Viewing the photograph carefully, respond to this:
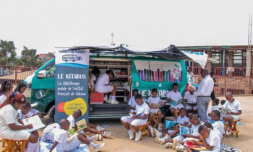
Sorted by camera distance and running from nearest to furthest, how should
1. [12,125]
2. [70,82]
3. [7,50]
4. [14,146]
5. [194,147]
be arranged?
[12,125] < [14,146] < [194,147] < [70,82] < [7,50]

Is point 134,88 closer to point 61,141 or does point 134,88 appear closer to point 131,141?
point 131,141

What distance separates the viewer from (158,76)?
710 centimetres

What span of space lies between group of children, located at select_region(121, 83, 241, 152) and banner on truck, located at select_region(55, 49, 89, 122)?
1.22 meters

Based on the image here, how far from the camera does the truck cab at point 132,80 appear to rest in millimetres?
6383

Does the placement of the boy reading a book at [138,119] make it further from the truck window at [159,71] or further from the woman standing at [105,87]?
the woman standing at [105,87]

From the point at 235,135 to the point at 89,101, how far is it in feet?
12.8

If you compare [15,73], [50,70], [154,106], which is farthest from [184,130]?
[15,73]

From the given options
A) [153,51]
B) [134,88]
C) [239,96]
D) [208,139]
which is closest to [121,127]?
[134,88]

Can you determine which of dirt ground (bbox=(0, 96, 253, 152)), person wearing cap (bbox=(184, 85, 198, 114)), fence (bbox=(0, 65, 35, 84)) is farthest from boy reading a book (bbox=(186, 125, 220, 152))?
fence (bbox=(0, 65, 35, 84))

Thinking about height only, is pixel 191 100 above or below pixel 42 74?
below

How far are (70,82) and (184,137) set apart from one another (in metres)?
2.97

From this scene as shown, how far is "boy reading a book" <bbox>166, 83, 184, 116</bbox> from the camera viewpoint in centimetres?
681

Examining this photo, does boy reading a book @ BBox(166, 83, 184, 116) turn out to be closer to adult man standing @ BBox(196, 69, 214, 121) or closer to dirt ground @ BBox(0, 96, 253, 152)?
adult man standing @ BBox(196, 69, 214, 121)

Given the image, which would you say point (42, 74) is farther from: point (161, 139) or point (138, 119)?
point (161, 139)
